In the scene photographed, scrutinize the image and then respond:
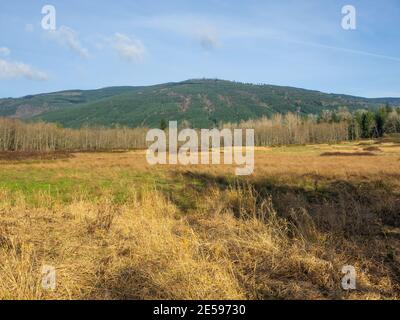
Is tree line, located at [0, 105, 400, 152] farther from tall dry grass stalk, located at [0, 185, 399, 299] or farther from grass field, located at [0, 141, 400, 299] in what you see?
tall dry grass stalk, located at [0, 185, 399, 299]

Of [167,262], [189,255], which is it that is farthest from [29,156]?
[189,255]

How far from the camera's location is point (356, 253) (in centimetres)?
661

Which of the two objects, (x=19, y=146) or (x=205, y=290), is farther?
(x=19, y=146)

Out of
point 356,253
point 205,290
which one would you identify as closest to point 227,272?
point 205,290

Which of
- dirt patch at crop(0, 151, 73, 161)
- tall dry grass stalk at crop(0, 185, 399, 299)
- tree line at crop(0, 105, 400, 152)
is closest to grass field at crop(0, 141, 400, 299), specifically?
tall dry grass stalk at crop(0, 185, 399, 299)

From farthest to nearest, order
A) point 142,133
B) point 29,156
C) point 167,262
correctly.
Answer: point 142,133
point 29,156
point 167,262

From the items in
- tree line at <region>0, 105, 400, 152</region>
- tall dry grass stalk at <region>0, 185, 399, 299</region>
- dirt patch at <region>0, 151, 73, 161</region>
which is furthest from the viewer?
tree line at <region>0, 105, 400, 152</region>

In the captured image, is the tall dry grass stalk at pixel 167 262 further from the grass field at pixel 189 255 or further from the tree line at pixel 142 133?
the tree line at pixel 142 133

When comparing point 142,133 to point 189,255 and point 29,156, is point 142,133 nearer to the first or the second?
point 29,156

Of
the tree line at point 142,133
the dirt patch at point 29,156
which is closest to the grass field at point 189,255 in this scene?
the dirt patch at point 29,156

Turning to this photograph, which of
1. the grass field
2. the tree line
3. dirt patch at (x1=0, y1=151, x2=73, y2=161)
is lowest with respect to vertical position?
dirt patch at (x1=0, y1=151, x2=73, y2=161)

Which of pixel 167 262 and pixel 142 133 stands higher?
pixel 142 133
